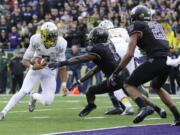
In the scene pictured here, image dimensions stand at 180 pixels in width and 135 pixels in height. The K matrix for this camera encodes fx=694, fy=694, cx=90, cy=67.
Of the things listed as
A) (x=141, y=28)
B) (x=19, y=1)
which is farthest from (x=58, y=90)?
(x=141, y=28)

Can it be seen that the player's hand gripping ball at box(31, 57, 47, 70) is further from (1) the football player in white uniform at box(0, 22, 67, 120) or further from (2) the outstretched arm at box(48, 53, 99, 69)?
(2) the outstretched arm at box(48, 53, 99, 69)

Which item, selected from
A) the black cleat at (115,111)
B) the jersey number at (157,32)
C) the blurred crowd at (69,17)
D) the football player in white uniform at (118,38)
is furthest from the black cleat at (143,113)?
the blurred crowd at (69,17)

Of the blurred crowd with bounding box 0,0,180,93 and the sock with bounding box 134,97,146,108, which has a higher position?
the sock with bounding box 134,97,146,108

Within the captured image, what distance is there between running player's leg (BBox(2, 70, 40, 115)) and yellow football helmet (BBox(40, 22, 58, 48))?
58 cm

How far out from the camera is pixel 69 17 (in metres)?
23.7

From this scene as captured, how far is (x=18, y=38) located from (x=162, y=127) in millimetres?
13793

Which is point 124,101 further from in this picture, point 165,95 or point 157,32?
point 157,32

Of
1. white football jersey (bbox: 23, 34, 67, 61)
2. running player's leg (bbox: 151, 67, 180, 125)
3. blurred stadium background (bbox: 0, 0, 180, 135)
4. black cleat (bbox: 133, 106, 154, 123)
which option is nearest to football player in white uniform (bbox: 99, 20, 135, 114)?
blurred stadium background (bbox: 0, 0, 180, 135)

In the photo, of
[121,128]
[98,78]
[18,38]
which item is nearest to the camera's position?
[121,128]

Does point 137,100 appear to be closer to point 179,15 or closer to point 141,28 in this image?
point 141,28

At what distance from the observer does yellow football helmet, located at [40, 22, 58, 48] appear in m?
12.0

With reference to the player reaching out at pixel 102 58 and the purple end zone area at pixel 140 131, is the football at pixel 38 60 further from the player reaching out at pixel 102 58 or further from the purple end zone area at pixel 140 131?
the purple end zone area at pixel 140 131

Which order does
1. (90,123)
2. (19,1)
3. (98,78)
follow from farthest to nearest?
(19,1) < (98,78) < (90,123)

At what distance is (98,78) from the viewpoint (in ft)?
71.0
